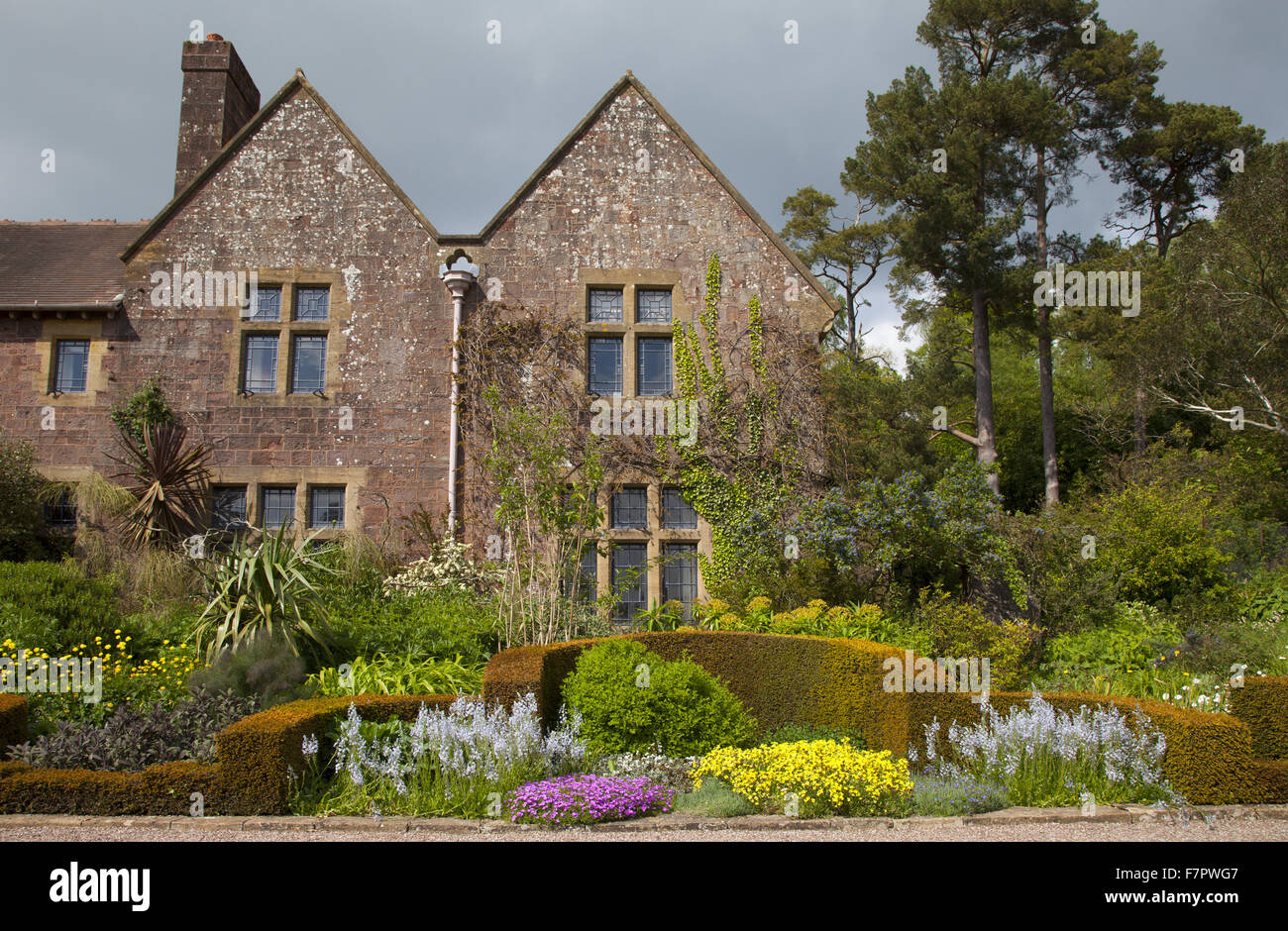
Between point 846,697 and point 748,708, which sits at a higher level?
point 846,697

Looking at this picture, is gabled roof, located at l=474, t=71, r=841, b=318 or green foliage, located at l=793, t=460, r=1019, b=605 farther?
gabled roof, located at l=474, t=71, r=841, b=318

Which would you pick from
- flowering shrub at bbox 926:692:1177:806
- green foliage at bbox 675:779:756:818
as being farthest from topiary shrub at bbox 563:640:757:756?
flowering shrub at bbox 926:692:1177:806

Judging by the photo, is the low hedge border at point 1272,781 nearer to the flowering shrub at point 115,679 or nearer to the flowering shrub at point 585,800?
the flowering shrub at point 585,800

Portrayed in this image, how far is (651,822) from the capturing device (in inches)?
264

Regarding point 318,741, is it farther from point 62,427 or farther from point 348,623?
point 62,427

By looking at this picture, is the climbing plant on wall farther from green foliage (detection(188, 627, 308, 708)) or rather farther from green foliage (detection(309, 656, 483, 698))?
green foliage (detection(188, 627, 308, 708))

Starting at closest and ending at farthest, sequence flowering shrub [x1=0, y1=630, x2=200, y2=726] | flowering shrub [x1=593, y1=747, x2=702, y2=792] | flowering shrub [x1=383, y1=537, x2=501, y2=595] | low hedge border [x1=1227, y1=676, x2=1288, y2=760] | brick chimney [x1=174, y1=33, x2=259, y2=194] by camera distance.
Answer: flowering shrub [x1=593, y1=747, x2=702, y2=792]
low hedge border [x1=1227, y1=676, x2=1288, y2=760]
flowering shrub [x1=0, y1=630, x2=200, y2=726]
flowering shrub [x1=383, y1=537, x2=501, y2=595]
brick chimney [x1=174, y1=33, x2=259, y2=194]

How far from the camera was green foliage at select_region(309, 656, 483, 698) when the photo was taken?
8945 millimetres

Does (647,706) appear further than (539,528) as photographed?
No

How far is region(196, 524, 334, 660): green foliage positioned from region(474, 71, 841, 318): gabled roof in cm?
→ 704

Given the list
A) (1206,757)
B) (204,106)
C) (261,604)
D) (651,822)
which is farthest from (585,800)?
(204,106)

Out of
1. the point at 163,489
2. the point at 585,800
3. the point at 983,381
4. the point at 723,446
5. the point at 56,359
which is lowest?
the point at 585,800

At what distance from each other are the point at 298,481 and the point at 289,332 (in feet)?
8.14

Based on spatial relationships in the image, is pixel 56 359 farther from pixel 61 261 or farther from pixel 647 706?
pixel 647 706
